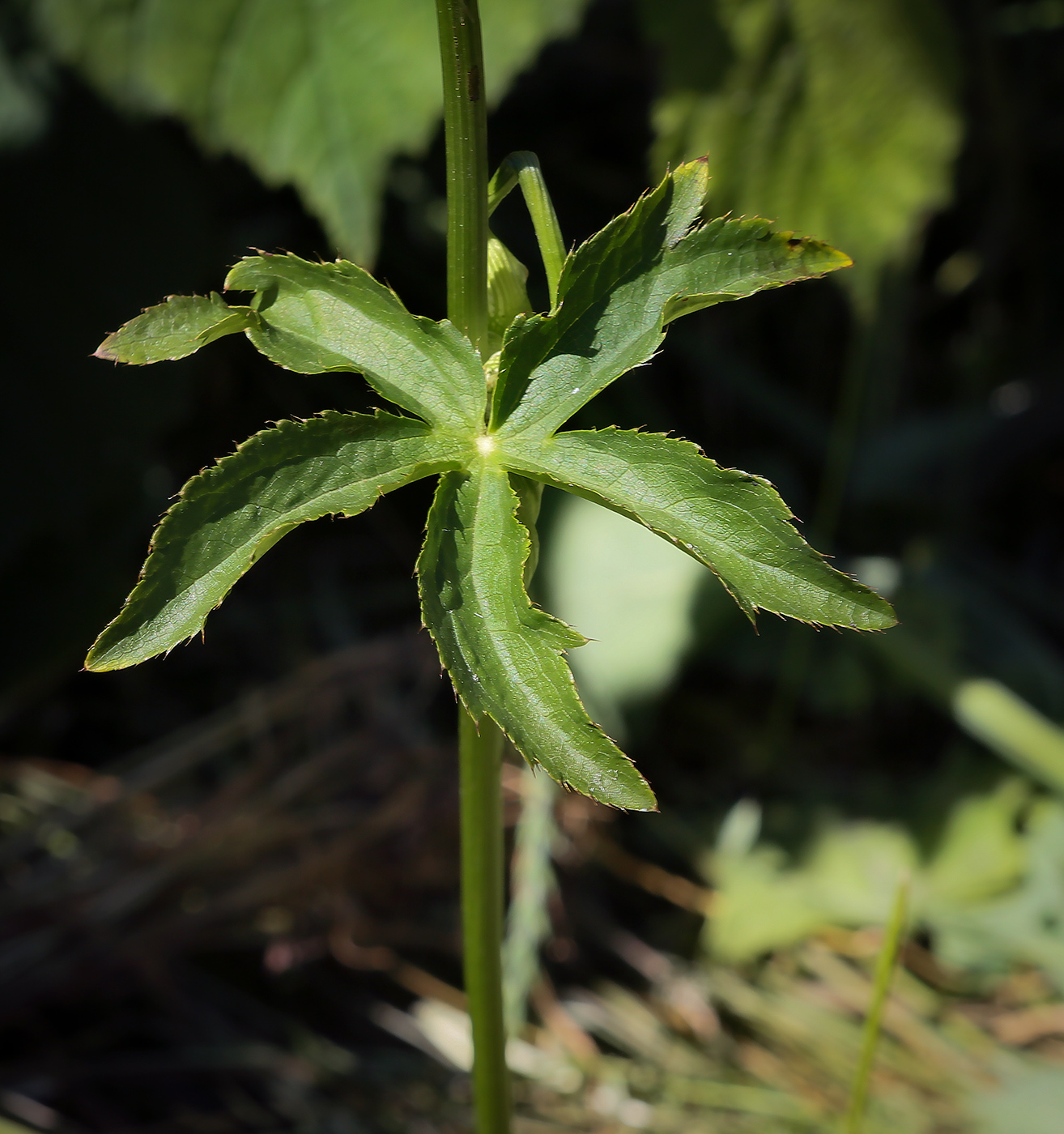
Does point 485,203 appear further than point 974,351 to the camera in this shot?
No

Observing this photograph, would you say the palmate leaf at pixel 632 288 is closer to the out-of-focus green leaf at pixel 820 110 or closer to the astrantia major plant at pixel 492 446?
the astrantia major plant at pixel 492 446

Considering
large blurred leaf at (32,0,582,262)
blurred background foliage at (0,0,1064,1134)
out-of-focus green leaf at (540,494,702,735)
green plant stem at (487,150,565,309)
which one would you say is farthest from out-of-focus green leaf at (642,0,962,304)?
green plant stem at (487,150,565,309)

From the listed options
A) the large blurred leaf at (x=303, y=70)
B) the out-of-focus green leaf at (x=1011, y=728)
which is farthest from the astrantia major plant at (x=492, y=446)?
the out-of-focus green leaf at (x=1011, y=728)

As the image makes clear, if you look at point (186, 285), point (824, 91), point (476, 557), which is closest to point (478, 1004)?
point (476, 557)

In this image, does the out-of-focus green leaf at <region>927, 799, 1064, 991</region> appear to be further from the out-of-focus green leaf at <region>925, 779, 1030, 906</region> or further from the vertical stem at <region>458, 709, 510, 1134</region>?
the vertical stem at <region>458, 709, 510, 1134</region>

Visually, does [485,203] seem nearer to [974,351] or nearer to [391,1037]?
[391,1037]

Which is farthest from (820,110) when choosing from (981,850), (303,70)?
(981,850)
